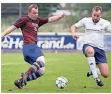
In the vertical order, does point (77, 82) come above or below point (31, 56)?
below

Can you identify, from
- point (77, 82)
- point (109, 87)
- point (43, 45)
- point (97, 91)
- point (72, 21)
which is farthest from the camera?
point (72, 21)

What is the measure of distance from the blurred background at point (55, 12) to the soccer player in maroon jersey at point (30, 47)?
2027cm

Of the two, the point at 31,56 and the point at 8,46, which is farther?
the point at 8,46

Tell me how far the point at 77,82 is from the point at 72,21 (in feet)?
62.7

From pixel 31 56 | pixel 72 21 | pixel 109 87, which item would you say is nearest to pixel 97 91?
pixel 109 87

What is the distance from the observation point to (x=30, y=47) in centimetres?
1160

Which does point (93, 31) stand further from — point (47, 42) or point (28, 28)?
point (47, 42)

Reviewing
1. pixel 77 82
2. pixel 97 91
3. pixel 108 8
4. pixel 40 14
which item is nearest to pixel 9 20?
pixel 40 14

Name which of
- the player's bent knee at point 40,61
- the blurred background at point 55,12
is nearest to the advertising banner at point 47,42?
the blurred background at point 55,12

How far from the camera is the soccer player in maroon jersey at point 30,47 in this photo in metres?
11.4

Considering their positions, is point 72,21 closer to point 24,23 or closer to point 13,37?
point 13,37

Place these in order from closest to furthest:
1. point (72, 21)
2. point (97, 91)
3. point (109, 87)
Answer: point (97, 91) < point (109, 87) < point (72, 21)

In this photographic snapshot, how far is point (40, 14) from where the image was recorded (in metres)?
33.5

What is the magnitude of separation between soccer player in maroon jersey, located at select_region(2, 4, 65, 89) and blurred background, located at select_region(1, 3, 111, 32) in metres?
20.3
